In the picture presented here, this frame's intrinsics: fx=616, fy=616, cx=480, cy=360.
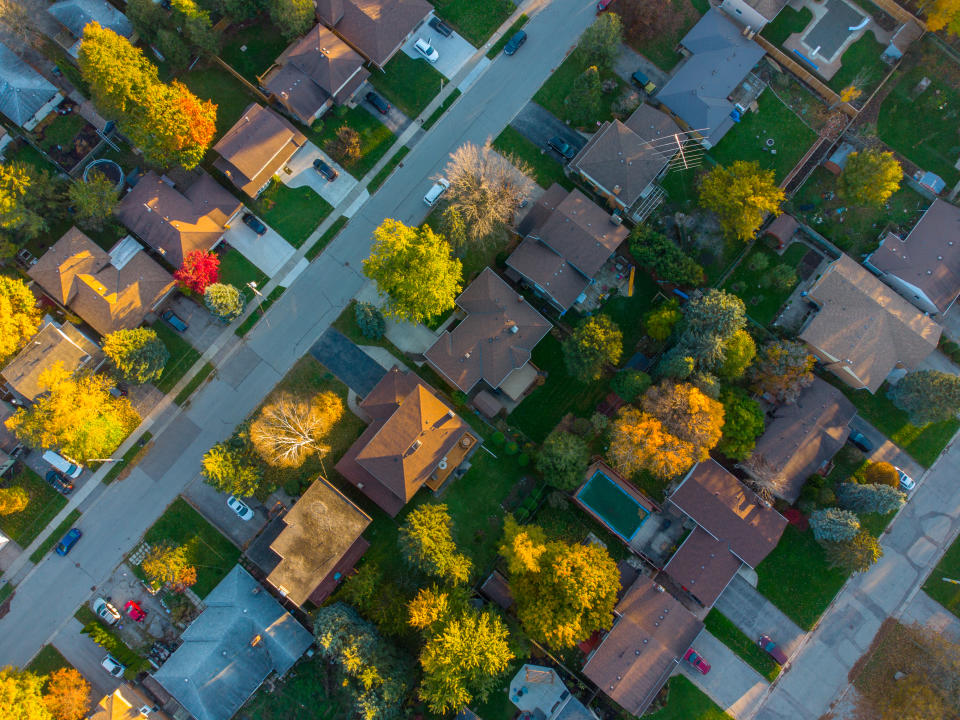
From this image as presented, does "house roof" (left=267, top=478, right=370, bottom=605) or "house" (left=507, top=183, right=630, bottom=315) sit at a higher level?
"house" (left=507, top=183, right=630, bottom=315)

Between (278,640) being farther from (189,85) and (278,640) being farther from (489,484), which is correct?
(189,85)

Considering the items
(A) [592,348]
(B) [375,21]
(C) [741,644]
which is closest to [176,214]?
(B) [375,21]

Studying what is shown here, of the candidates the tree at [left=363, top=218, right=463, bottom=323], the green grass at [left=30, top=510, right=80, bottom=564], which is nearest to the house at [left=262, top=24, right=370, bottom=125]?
the tree at [left=363, top=218, right=463, bottom=323]

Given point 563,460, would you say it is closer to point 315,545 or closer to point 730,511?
point 730,511

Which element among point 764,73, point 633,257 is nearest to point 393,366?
point 633,257

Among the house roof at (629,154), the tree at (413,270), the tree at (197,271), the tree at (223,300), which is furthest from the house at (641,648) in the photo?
the tree at (197,271)

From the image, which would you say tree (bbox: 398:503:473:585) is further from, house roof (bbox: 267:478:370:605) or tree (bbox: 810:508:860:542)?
tree (bbox: 810:508:860:542)

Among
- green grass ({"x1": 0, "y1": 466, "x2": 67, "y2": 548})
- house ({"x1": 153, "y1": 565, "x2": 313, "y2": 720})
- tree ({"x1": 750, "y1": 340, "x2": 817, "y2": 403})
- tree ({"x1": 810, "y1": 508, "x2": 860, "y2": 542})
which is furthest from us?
green grass ({"x1": 0, "y1": 466, "x2": 67, "y2": 548})

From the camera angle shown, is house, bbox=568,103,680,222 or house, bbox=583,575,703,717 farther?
house, bbox=568,103,680,222
